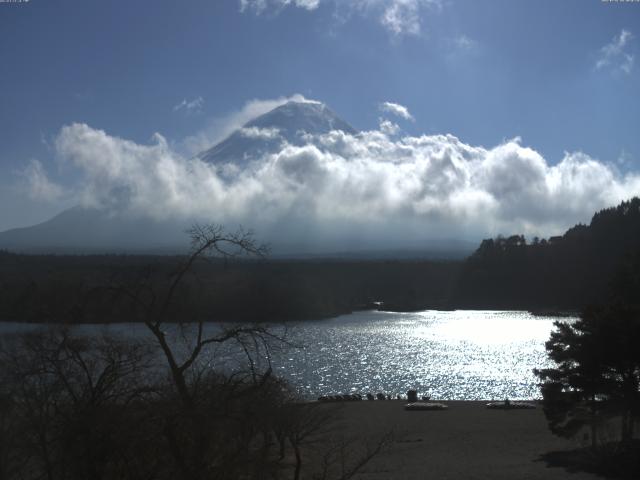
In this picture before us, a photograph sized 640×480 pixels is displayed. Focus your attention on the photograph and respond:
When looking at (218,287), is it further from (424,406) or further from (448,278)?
(448,278)

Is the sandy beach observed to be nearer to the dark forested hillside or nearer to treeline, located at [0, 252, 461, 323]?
treeline, located at [0, 252, 461, 323]

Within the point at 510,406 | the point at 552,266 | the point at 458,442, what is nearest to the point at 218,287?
the point at 510,406

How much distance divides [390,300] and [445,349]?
151ft

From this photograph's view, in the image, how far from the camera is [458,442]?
16.1 metres

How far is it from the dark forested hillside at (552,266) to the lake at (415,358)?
10544 millimetres

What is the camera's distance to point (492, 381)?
28938 millimetres

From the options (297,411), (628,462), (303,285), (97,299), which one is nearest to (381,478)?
(297,411)

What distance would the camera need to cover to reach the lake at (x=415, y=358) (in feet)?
87.6

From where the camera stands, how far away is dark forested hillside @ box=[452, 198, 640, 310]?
68.0 meters

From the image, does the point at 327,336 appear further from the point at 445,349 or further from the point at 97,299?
the point at 97,299

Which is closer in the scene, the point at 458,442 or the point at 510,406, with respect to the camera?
the point at 458,442

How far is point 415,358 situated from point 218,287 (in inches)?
502

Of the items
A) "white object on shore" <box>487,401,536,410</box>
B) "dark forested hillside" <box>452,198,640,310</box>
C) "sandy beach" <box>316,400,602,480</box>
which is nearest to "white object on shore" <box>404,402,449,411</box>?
"sandy beach" <box>316,400,602,480</box>

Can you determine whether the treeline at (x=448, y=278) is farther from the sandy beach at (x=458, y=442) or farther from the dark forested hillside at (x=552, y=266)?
the sandy beach at (x=458, y=442)
